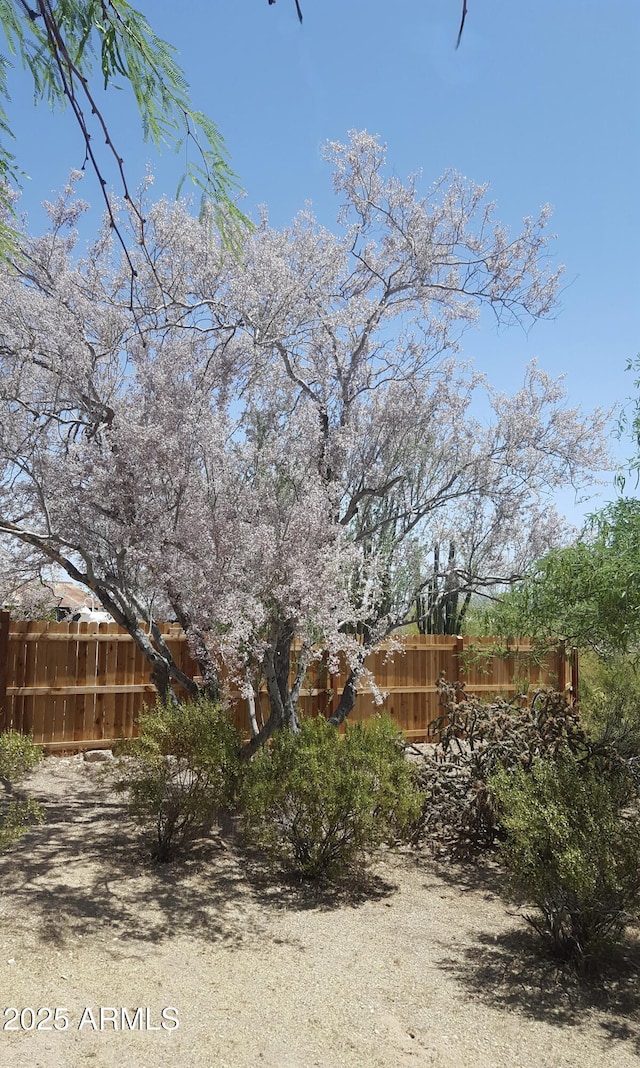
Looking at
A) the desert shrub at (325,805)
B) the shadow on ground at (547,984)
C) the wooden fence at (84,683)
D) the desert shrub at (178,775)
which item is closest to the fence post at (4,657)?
the wooden fence at (84,683)

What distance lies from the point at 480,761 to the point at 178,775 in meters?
2.32

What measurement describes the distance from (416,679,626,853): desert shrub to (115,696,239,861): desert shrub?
154 cm

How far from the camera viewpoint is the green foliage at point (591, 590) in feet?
14.5

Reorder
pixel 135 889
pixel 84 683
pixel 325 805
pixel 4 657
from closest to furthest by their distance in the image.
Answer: pixel 135 889 < pixel 325 805 < pixel 4 657 < pixel 84 683

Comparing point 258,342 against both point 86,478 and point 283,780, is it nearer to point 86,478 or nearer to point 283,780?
point 86,478

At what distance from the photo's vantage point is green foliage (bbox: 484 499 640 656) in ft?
14.5

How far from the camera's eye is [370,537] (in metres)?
9.28

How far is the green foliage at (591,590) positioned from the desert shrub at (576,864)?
3.01 feet

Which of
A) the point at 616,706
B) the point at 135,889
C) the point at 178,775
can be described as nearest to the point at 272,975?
the point at 135,889

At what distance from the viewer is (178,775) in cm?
622

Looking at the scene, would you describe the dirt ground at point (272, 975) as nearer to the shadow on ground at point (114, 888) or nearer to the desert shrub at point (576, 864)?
the shadow on ground at point (114, 888)

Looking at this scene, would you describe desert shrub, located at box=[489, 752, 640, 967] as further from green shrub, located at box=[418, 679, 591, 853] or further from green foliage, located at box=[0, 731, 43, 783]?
green foliage, located at box=[0, 731, 43, 783]

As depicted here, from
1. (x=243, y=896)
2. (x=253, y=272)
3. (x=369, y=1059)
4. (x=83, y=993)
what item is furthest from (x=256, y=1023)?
(x=253, y=272)

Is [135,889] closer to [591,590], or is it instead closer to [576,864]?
[576,864]
